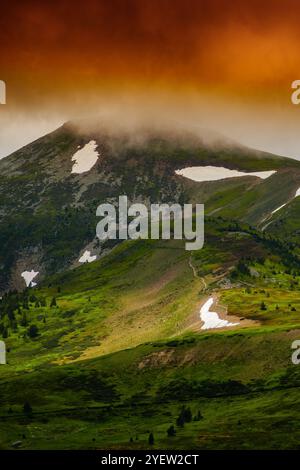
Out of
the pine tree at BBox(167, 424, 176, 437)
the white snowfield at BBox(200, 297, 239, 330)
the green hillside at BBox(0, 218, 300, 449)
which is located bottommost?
the pine tree at BBox(167, 424, 176, 437)

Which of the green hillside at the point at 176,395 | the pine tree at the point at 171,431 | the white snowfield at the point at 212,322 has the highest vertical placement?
the white snowfield at the point at 212,322

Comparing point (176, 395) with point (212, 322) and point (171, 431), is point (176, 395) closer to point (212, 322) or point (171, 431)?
point (171, 431)

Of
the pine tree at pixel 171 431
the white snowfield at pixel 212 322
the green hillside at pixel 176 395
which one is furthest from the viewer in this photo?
the white snowfield at pixel 212 322

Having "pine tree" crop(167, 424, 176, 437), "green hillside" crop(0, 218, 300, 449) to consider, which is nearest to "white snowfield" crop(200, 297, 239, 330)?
"green hillside" crop(0, 218, 300, 449)

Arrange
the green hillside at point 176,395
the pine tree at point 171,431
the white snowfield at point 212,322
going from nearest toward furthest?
1. the green hillside at point 176,395
2. the pine tree at point 171,431
3. the white snowfield at point 212,322

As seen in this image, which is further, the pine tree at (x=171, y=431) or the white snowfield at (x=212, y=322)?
the white snowfield at (x=212, y=322)

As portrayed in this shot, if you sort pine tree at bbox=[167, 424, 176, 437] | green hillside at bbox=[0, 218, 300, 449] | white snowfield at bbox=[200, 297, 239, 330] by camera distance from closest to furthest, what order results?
green hillside at bbox=[0, 218, 300, 449]
pine tree at bbox=[167, 424, 176, 437]
white snowfield at bbox=[200, 297, 239, 330]

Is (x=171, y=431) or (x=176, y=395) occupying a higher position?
(x=176, y=395)

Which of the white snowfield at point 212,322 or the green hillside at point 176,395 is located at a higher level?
the white snowfield at point 212,322

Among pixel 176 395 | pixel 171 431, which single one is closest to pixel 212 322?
pixel 176 395

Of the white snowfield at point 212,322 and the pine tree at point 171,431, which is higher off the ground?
the white snowfield at point 212,322

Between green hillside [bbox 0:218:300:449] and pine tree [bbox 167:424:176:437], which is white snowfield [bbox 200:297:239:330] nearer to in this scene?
green hillside [bbox 0:218:300:449]

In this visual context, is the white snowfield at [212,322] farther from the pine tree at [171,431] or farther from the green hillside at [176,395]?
the pine tree at [171,431]

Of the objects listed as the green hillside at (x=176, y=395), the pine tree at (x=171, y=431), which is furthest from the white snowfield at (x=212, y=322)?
the pine tree at (x=171, y=431)
